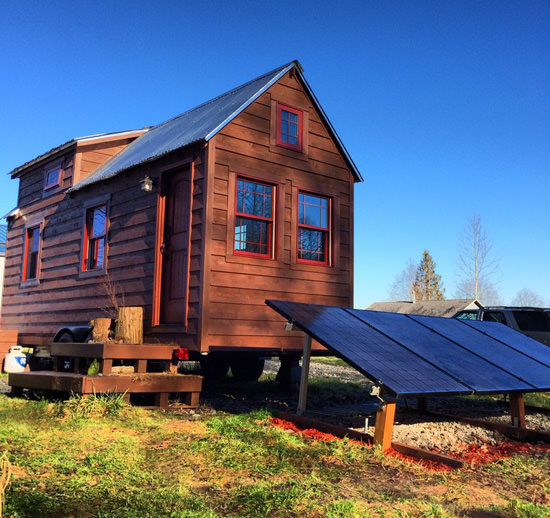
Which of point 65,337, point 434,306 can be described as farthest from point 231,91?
point 434,306

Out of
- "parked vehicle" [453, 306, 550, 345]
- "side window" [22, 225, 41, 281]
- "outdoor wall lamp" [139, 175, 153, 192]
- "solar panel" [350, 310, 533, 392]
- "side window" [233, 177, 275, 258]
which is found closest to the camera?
"solar panel" [350, 310, 533, 392]

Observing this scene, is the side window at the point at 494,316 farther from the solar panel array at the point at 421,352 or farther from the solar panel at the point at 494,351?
the solar panel array at the point at 421,352

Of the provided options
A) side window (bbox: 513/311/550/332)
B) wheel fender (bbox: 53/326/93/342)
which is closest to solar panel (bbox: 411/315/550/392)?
wheel fender (bbox: 53/326/93/342)

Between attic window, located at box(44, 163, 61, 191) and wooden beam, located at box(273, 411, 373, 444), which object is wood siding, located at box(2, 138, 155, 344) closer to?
attic window, located at box(44, 163, 61, 191)

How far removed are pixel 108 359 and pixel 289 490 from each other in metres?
5.00

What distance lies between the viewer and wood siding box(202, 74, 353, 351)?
378 inches

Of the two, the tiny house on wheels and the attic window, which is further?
the attic window

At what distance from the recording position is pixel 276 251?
10523mm

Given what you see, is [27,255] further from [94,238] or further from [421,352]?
[421,352]

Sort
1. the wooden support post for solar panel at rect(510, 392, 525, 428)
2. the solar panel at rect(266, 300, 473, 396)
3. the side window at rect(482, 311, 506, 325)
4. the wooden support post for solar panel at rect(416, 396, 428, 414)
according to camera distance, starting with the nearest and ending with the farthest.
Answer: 1. the solar panel at rect(266, 300, 473, 396)
2. the wooden support post for solar panel at rect(510, 392, 525, 428)
3. the wooden support post for solar panel at rect(416, 396, 428, 414)
4. the side window at rect(482, 311, 506, 325)

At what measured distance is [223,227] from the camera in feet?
31.9

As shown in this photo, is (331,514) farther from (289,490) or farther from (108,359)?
(108,359)

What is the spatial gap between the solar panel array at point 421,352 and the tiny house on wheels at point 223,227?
8.39 ft

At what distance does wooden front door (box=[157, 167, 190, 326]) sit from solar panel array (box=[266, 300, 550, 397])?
125 inches
